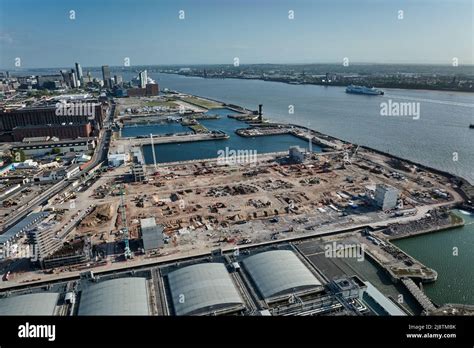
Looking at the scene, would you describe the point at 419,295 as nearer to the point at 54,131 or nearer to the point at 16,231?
the point at 16,231

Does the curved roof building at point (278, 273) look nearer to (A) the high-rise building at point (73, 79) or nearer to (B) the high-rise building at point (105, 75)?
(B) the high-rise building at point (105, 75)

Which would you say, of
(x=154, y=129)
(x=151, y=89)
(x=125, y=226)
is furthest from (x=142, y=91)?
(x=125, y=226)

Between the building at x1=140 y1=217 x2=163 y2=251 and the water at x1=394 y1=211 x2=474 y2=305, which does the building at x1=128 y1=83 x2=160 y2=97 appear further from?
the water at x1=394 y1=211 x2=474 y2=305

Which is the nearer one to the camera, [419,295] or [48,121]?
[419,295]

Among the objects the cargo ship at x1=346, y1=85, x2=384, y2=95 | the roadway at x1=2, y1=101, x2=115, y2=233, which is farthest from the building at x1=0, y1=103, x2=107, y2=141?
the cargo ship at x1=346, y1=85, x2=384, y2=95

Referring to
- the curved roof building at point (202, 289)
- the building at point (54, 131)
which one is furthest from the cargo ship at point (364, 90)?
the curved roof building at point (202, 289)

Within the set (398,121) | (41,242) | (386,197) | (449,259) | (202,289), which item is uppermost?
(398,121)
